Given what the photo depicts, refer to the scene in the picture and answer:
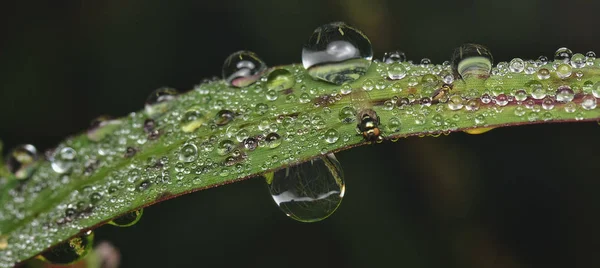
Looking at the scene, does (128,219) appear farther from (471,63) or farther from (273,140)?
(471,63)

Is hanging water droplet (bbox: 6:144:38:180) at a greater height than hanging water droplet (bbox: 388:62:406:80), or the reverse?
hanging water droplet (bbox: 388:62:406:80)

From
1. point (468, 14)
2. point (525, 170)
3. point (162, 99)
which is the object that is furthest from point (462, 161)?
point (162, 99)

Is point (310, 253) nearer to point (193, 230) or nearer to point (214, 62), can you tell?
point (193, 230)

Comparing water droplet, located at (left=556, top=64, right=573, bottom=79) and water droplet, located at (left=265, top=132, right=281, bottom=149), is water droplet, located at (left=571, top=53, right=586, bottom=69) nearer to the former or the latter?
water droplet, located at (left=556, top=64, right=573, bottom=79)

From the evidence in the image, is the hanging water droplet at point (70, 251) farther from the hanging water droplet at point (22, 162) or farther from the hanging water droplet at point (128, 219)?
the hanging water droplet at point (22, 162)

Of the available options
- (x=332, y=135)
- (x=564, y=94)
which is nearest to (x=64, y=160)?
(x=332, y=135)

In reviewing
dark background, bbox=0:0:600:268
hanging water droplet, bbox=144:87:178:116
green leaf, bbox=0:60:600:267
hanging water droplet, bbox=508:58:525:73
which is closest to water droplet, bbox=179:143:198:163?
green leaf, bbox=0:60:600:267
